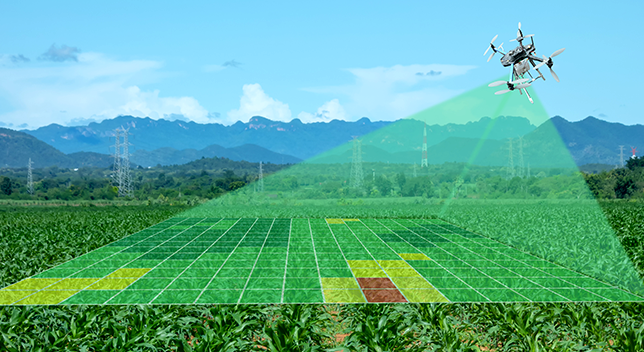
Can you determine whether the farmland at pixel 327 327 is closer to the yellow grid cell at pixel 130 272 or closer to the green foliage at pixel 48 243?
the yellow grid cell at pixel 130 272

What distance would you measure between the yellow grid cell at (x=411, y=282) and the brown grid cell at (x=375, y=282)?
0.20 m

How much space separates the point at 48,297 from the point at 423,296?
810 cm

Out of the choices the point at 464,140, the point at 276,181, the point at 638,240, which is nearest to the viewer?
the point at 638,240

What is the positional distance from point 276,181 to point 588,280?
220 feet

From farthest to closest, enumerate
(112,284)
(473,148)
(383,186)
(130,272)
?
1. (473,148)
2. (383,186)
3. (130,272)
4. (112,284)

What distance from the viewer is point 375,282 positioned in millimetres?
11578

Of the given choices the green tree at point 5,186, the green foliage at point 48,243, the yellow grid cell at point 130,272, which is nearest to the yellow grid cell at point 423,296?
the yellow grid cell at point 130,272

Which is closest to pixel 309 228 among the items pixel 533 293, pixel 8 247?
pixel 8 247

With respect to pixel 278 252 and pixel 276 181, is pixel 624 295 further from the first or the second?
pixel 276 181

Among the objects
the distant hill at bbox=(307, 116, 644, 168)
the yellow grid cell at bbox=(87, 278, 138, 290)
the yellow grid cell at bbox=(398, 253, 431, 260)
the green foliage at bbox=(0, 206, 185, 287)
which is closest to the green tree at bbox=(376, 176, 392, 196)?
the distant hill at bbox=(307, 116, 644, 168)

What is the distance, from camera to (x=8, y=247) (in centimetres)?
1595

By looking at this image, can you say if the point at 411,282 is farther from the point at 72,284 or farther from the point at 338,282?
the point at 72,284

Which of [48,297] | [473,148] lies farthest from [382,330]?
[473,148]

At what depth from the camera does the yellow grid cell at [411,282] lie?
1110 centimetres
